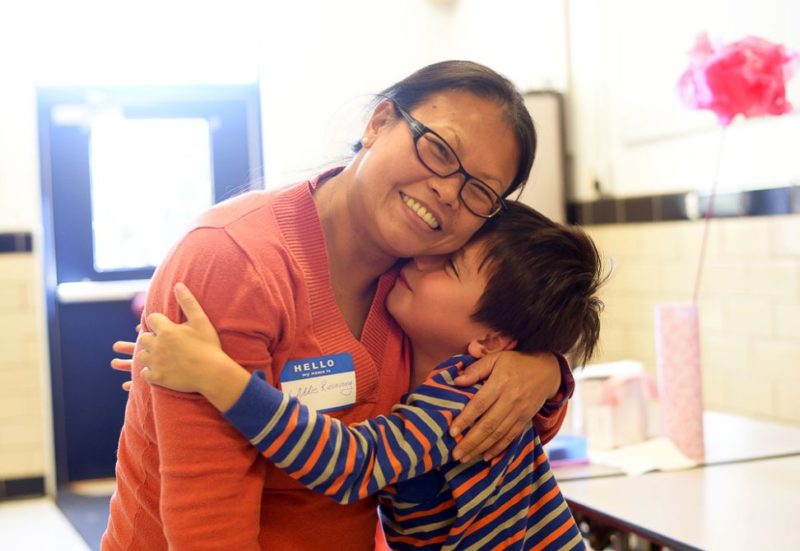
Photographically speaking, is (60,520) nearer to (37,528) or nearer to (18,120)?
(37,528)

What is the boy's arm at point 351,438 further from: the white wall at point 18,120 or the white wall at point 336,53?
the white wall at point 18,120

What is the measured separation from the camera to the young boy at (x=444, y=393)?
3.85ft

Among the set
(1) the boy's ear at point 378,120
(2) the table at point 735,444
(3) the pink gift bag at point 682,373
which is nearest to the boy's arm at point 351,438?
(1) the boy's ear at point 378,120

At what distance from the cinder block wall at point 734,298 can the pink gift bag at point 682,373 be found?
24.6 inches

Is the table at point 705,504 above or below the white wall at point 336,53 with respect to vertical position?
below

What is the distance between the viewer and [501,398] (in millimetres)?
1425

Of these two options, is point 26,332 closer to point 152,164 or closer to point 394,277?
point 152,164

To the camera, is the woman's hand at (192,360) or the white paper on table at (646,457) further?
the white paper on table at (646,457)

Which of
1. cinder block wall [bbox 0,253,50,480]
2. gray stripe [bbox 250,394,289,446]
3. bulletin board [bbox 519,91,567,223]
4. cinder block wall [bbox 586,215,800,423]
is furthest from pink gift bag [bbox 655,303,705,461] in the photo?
cinder block wall [bbox 0,253,50,480]

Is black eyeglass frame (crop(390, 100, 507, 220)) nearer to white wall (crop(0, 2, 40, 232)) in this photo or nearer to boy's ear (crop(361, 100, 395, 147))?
boy's ear (crop(361, 100, 395, 147))

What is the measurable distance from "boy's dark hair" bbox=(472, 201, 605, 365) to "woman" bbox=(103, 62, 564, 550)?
49 mm

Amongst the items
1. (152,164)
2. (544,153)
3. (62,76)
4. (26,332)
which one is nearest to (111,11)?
(62,76)

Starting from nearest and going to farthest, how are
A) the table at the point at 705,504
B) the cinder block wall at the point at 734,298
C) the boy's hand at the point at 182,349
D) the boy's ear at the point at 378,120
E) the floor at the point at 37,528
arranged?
1. the boy's hand at the point at 182,349
2. the boy's ear at the point at 378,120
3. the table at the point at 705,504
4. the cinder block wall at the point at 734,298
5. the floor at the point at 37,528

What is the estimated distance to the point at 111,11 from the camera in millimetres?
5133
